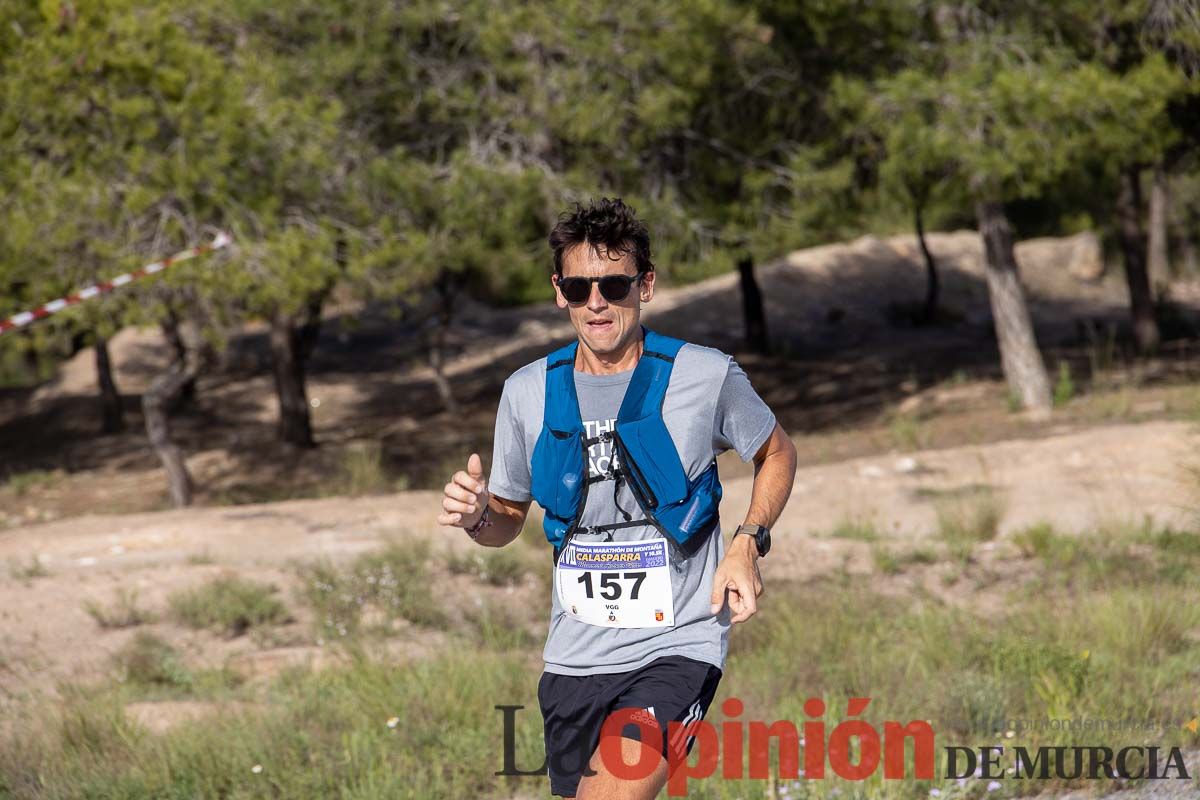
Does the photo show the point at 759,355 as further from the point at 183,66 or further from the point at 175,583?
the point at 175,583

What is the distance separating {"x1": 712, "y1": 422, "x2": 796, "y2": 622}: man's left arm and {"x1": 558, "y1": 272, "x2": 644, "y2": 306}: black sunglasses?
1.58ft

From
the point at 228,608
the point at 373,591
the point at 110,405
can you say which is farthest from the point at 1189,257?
the point at 228,608

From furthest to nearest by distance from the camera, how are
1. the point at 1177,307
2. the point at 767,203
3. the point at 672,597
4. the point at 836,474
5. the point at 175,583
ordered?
the point at 1177,307 → the point at 767,203 → the point at 836,474 → the point at 175,583 → the point at 672,597

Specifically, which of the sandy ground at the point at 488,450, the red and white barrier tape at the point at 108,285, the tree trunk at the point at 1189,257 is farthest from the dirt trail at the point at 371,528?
the tree trunk at the point at 1189,257

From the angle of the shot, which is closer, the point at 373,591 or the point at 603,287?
the point at 603,287

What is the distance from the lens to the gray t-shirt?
3.22 metres

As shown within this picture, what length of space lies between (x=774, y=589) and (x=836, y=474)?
4406 millimetres

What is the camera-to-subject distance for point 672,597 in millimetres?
3217

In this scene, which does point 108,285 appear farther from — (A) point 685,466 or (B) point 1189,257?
(B) point 1189,257

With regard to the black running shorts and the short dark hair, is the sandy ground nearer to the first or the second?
the black running shorts

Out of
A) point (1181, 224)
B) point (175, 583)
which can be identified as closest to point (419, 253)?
point (175, 583)

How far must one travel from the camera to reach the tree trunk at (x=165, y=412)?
1508 cm

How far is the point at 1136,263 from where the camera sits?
20.5 m

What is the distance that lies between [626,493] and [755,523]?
0.99 ft
